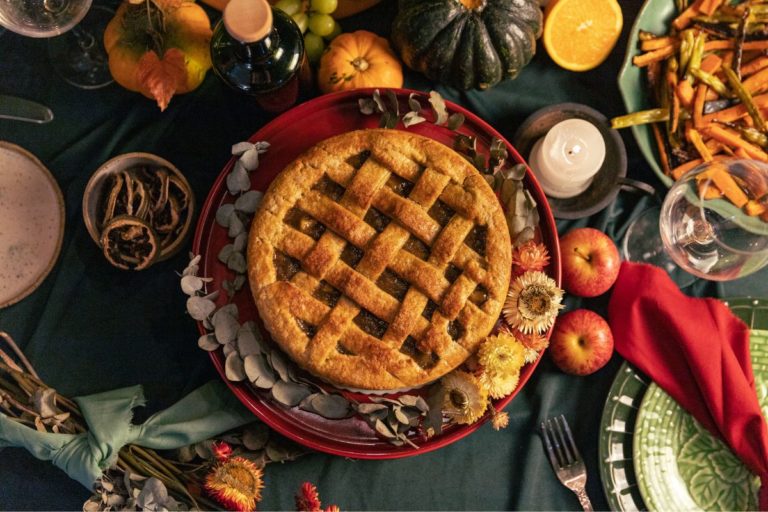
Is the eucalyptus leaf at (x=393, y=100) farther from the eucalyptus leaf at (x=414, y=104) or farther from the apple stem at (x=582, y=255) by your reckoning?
the apple stem at (x=582, y=255)

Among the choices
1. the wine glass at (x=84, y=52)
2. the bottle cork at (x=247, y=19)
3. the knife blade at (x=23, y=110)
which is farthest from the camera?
the wine glass at (x=84, y=52)

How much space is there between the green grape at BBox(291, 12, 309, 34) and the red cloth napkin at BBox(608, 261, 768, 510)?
0.96m

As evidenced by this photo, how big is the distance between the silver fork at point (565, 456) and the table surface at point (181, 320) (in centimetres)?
3

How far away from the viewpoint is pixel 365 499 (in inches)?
59.7

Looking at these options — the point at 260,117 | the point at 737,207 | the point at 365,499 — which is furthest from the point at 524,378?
the point at 260,117

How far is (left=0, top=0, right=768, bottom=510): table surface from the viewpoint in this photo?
4.96ft

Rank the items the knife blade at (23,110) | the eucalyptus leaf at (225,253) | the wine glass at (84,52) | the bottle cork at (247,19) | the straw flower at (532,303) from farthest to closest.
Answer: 1. the wine glass at (84,52)
2. the knife blade at (23,110)
3. the eucalyptus leaf at (225,253)
4. the straw flower at (532,303)
5. the bottle cork at (247,19)

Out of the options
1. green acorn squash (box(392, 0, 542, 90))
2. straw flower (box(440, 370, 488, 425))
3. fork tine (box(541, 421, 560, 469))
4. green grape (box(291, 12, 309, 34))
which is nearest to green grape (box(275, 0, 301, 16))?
green grape (box(291, 12, 309, 34))

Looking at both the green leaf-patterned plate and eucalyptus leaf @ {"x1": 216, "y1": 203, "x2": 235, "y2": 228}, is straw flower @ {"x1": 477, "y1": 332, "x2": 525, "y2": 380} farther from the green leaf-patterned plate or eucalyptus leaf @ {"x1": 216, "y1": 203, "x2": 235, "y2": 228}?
eucalyptus leaf @ {"x1": 216, "y1": 203, "x2": 235, "y2": 228}

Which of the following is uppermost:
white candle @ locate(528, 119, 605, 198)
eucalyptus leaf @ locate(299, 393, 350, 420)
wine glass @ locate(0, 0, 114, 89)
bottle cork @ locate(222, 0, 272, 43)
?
bottle cork @ locate(222, 0, 272, 43)

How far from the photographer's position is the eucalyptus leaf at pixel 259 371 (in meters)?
1.32

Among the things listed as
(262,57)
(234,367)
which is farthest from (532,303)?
(262,57)

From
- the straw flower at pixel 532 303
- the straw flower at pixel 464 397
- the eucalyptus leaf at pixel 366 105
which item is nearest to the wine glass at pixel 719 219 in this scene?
the straw flower at pixel 532 303

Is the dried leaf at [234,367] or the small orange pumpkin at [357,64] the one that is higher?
the small orange pumpkin at [357,64]
